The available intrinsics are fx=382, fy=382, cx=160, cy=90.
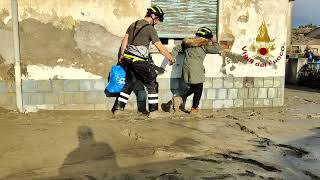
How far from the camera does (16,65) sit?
609 cm

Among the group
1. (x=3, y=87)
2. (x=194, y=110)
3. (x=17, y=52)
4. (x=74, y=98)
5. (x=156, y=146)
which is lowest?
(x=156, y=146)

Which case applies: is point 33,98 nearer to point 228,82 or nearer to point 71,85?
point 71,85

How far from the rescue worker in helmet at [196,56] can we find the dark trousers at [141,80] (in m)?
0.72

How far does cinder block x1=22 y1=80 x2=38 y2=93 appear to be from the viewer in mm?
6184

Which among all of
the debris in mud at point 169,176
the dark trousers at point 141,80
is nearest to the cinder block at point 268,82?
the dark trousers at point 141,80

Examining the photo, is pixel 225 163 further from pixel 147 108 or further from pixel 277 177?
pixel 147 108

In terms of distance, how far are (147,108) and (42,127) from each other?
6.73ft

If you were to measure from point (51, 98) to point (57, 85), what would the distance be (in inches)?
9.3

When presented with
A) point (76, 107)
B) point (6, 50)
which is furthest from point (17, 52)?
point (76, 107)

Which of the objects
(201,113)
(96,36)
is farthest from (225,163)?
(96,36)

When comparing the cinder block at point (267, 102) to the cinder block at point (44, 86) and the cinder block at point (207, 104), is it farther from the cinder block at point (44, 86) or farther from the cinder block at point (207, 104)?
the cinder block at point (44, 86)

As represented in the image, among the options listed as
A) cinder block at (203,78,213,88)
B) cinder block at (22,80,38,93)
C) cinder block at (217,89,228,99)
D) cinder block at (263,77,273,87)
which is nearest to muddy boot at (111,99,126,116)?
cinder block at (22,80,38,93)

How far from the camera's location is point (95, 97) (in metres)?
6.47

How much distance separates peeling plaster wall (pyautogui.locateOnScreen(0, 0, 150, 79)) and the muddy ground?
2.89 ft
